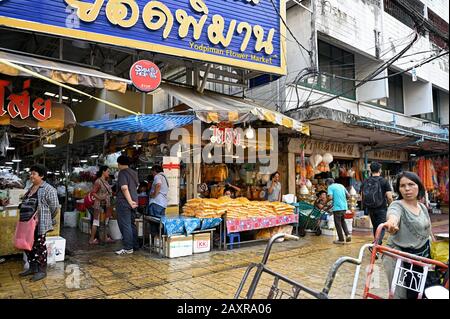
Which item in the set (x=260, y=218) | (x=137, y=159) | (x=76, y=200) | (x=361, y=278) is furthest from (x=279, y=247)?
(x=76, y=200)

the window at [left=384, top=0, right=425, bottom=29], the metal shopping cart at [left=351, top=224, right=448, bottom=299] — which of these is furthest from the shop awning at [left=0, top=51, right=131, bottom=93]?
the window at [left=384, top=0, right=425, bottom=29]

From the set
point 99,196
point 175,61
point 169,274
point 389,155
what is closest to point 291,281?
point 169,274

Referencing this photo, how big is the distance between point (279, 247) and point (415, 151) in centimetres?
1288

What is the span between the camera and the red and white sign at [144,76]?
6.95 metres

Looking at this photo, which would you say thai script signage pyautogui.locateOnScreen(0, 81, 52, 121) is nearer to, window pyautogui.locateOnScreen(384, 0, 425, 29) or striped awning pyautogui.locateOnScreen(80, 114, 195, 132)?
striped awning pyautogui.locateOnScreen(80, 114, 195, 132)

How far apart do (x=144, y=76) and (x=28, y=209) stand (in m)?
3.54

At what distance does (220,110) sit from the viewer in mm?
7125

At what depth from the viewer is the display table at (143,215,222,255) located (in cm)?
683

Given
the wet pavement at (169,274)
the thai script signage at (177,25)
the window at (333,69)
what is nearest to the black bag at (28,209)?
the wet pavement at (169,274)

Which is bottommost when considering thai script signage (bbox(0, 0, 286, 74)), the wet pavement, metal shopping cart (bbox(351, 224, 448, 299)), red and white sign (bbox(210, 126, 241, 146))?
the wet pavement

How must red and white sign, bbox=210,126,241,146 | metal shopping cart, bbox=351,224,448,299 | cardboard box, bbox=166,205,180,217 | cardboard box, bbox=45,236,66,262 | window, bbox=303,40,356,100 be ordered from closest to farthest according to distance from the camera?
metal shopping cart, bbox=351,224,448,299
cardboard box, bbox=45,236,66,262
red and white sign, bbox=210,126,241,146
cardboard box, bbox=166,205,180,217
window, bbox=303,40,356,100

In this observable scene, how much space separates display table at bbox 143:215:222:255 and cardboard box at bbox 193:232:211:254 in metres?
0.11

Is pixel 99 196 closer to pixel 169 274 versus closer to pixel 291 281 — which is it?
pixel 169 274

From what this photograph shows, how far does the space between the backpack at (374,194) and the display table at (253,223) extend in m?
2.33
